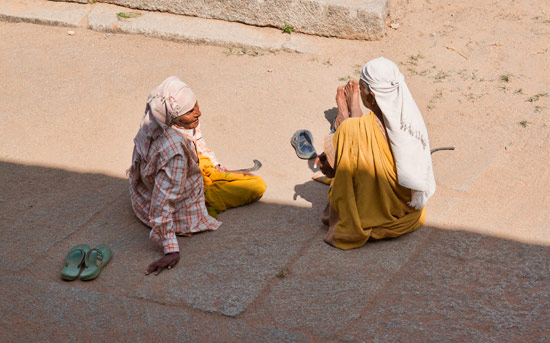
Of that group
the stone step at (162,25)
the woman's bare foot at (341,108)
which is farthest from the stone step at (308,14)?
the woman's bare foot at (341,108)

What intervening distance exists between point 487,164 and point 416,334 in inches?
81.7

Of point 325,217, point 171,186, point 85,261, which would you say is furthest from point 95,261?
point 325,217

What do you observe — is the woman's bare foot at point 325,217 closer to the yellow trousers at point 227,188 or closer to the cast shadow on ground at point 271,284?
the cast shadow on ground at point 271,284

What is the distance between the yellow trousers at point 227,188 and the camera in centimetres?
470

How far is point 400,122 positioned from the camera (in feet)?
13.0

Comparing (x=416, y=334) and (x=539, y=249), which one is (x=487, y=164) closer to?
(x=539, y=249)

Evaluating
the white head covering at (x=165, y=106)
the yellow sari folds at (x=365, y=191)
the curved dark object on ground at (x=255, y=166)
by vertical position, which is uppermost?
the white head covering at (x=165, y=106)

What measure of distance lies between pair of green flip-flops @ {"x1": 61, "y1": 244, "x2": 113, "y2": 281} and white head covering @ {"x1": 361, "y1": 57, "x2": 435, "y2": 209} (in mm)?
1944

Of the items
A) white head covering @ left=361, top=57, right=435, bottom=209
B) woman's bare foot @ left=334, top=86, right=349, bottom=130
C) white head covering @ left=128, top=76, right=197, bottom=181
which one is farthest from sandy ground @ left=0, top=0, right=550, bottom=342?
white head covering @ left=128, top=76, right=197, bottom=181

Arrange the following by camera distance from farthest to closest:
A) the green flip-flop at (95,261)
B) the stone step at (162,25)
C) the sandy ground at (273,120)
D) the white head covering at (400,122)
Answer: the stone step at (162,25) < the sandy ground at (273,120) < the green flip-flop at (95,261) < the white head covering at (400,122)

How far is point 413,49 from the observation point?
263 inches

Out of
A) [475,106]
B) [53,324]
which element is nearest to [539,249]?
[475,106]

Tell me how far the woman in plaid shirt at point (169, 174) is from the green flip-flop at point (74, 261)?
45 cm

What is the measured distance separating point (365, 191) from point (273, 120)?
6.32 ft
